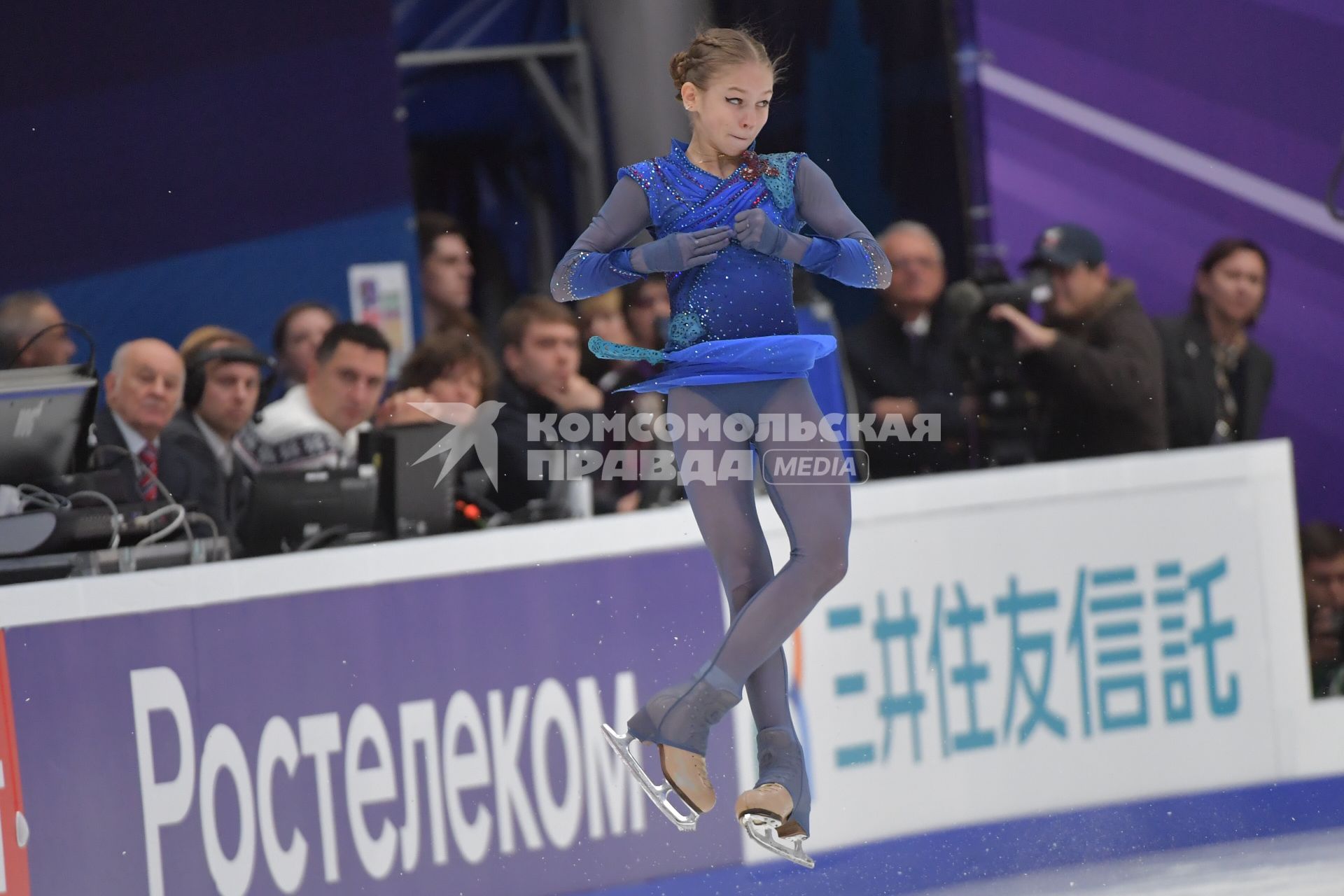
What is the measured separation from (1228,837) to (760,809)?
267cm

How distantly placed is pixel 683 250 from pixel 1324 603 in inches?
155

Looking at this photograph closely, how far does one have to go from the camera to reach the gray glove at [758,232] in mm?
3447

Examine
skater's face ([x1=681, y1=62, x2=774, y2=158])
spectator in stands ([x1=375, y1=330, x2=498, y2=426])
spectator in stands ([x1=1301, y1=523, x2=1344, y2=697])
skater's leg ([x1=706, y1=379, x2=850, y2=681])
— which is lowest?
spectator in stands ([x1=1301, y1=523, x2=1344, y2=697])

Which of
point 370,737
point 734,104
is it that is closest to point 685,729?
point 734,104

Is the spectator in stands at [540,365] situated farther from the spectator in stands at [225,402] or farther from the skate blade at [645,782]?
the skate blade at [645,782]

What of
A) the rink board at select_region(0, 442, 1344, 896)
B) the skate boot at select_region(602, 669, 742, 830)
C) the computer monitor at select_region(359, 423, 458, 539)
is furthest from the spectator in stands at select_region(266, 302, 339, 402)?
the skate boot at select_region(602, 669, 742, 830)

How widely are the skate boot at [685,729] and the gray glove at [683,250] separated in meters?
0.85

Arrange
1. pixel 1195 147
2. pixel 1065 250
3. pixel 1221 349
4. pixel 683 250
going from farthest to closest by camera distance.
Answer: pixel 1195 147, pixel 1221 349, pixel 1065 250, pixel 683 250

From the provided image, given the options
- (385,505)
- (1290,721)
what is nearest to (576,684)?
(385,505)

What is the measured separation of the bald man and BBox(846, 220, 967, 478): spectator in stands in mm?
2418

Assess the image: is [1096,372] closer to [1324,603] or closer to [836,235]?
[1324,603]

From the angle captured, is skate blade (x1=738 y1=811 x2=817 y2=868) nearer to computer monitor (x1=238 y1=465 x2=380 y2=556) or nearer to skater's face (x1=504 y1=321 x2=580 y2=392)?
computer monitor (x1=238 y1=465 x2=380 y2=556)

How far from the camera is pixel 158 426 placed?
5805mm

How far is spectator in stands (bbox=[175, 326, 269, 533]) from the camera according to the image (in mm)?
5805
